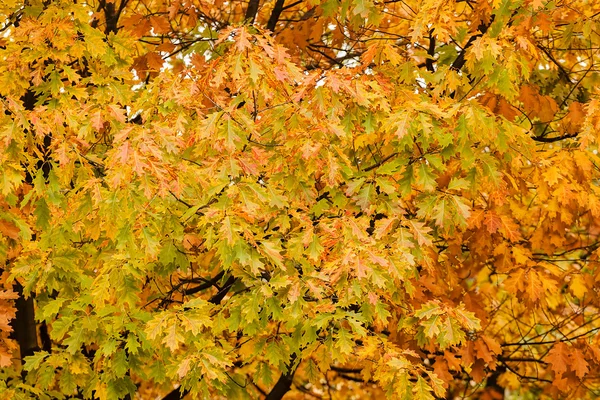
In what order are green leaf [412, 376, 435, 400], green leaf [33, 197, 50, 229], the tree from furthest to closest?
green leaf [33, 197, 50, 229]
green leaf [412, 376, 435, 400]
the tree

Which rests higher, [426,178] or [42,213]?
[426,178]

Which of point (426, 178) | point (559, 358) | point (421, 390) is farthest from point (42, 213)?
point (559, 358)

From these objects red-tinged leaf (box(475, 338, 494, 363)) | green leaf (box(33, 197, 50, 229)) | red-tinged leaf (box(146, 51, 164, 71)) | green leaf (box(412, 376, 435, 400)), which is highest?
red-tinged leaf (box(146, 51, 164, 71))

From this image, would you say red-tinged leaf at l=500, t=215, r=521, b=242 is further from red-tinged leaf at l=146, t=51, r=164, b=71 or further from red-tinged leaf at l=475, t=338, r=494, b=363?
red-tinged leaf at l=146, t=51, r=164, b=71

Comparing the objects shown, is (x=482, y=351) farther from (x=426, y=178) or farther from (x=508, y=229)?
(x=426, y=178)

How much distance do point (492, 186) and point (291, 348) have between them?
2.00 meters

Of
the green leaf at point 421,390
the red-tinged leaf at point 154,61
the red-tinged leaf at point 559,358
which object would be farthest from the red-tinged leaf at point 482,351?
the red-tinged leaf at point 154,61

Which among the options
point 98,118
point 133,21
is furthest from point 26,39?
point 98,118

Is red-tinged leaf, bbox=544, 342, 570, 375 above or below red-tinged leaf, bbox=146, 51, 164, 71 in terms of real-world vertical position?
below

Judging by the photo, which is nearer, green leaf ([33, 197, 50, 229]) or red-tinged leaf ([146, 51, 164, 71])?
green leaf ([33, 197, 50, 229])

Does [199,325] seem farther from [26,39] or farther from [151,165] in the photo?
[26,39]

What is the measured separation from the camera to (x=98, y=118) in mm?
5316

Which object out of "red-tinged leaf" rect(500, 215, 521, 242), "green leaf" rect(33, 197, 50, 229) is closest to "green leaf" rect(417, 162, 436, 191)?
"red-tinged leaf" rect(500, 215, 521, 242)

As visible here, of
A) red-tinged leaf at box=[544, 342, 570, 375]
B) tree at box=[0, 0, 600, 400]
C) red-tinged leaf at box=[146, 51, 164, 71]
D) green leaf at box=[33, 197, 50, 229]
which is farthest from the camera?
red-tinged leaf at box=[146, 51, 164, 71]
